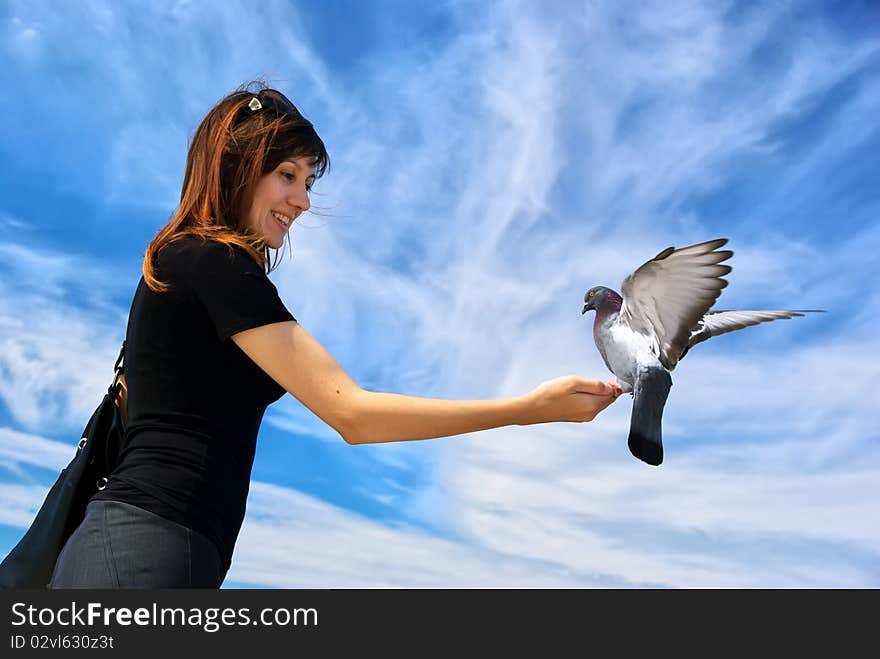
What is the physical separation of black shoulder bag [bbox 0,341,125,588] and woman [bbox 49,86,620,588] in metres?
0.25

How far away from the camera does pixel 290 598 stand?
3506 millimetres

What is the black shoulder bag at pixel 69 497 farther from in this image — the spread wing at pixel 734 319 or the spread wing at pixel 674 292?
the spread wing at pixel 734 319

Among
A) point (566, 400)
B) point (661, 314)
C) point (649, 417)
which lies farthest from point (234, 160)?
point (661, 314)

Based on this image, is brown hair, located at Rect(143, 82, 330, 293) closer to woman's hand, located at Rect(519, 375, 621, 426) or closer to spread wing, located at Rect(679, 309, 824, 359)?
woman's hand, located at Rect(519, 375, 621, 426)

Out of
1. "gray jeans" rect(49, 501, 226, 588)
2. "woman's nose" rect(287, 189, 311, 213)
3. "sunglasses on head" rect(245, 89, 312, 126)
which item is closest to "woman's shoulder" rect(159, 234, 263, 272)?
"woman's nose" rect(287, 189, 311, 213)

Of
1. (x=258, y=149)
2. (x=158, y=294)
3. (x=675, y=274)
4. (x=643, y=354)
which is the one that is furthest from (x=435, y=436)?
(x=675, y=274)

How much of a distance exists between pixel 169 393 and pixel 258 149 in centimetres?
109

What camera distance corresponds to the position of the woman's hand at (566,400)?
3.01m

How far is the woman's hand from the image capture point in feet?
9.87

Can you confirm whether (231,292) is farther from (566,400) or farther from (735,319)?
(735,319)

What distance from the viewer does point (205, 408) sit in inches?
110

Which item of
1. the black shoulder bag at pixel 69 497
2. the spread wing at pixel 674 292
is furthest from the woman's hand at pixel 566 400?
the black shoulder bag at pixel 69 497

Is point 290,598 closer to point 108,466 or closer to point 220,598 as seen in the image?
point 220,598

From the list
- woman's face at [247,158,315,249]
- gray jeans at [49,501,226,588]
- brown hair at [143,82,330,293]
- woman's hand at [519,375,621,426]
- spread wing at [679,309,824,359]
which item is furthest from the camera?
spread wing at [679,309,824,359]
